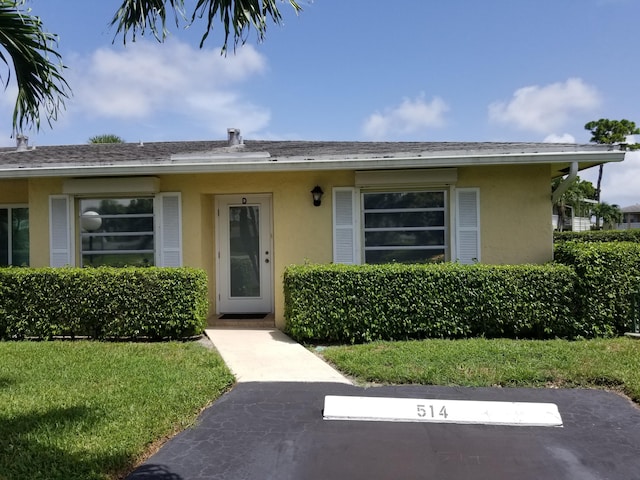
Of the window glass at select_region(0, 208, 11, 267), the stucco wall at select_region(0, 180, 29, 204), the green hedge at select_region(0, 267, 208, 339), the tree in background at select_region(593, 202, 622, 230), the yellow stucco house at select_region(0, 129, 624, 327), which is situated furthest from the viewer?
the tree in background at select_region(593, 202, 622, 230)

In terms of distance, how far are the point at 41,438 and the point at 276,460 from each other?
1907 millimetres

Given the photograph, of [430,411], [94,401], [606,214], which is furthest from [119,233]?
[606,214]

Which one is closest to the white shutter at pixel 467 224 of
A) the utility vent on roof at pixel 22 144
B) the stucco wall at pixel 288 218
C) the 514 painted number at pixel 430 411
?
the stucco wall at pixel 288 218

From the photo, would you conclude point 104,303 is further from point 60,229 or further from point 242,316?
point 242,316

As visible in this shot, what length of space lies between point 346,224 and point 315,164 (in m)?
1.17

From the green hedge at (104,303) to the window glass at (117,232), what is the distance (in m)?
1.13

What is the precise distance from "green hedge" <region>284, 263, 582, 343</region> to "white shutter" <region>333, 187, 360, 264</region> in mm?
1100

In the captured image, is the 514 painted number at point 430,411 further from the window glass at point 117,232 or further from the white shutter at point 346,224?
the window glass at point 117,232

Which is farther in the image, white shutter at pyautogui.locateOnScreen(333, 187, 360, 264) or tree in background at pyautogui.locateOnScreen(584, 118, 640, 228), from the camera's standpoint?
tree in background at pyautogui.locateOnScreen(584, 118, 640, 228)

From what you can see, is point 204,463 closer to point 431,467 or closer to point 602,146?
point 431,467

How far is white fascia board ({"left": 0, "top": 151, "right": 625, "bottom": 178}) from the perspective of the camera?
7.61 m

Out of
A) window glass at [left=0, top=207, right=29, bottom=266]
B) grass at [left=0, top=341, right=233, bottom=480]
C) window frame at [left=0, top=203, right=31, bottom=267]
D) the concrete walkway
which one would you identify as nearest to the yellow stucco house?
the concrete walkway

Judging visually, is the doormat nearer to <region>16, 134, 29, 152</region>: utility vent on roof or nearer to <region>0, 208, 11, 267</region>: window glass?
<region>0, 208, 11, 267</region>: window glass

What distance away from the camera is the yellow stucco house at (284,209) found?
8086mm
